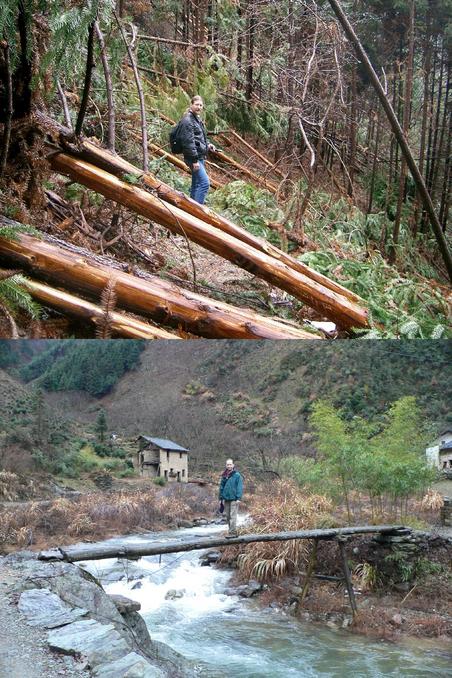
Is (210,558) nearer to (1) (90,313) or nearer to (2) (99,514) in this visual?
(2) (99,514)

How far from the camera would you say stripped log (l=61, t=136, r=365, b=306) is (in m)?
2.75

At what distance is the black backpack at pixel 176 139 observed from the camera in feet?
9.81

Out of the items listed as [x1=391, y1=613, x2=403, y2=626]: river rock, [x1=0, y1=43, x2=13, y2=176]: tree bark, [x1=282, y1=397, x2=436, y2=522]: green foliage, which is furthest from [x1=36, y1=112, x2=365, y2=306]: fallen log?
[x1=391, y1=613, x2=403, y2=626]: river rock

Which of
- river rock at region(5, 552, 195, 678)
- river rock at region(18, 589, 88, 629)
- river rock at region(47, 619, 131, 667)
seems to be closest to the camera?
river rock at region(47, 619, 131, 667)

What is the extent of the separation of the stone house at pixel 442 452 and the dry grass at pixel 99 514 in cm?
216

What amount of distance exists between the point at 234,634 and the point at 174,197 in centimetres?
452

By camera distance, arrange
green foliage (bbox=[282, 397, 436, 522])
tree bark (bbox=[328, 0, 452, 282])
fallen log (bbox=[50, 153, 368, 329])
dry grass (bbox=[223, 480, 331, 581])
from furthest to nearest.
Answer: dry grass (bbox=[223, 480, 331, 581]) < green foliage (bbox=[282, 397, 436, 522]) < fallen log (bbox=[50, 153, 368, 329]) < tree bark (bbox=[328, 0, 452, 282])

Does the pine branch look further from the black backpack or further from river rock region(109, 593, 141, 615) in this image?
river rock region(109, 593, 141, 615)

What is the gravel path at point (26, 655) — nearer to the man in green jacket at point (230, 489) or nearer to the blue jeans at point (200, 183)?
the man in green jacket at point (230, 489)

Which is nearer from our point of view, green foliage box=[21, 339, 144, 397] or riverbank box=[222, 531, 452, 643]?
green foliage box=[21, 339, 144, 397]

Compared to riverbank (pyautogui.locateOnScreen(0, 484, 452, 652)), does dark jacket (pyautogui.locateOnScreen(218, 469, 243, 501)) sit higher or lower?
higher

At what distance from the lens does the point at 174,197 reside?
2.85 metres

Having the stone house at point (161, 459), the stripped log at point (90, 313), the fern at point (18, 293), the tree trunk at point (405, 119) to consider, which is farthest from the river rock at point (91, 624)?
the tree trunk at point (405, 119)

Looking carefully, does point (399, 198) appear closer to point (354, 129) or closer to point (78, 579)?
point (354, 129)
